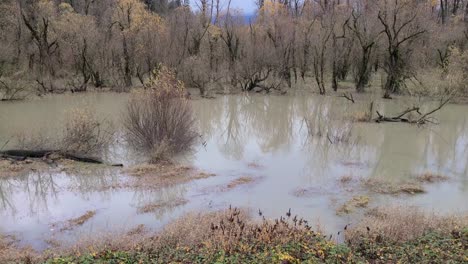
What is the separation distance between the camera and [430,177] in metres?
13.9

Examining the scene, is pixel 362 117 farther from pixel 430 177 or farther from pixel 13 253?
pixel 13 253

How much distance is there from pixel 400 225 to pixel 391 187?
3885mm

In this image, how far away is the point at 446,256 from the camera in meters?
7.53

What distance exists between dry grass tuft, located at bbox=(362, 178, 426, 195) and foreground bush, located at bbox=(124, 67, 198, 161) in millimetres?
6507

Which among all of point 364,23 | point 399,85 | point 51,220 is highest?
point 364,23

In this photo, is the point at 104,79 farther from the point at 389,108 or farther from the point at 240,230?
the point at 240,230

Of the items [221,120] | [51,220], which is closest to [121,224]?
[51,220]

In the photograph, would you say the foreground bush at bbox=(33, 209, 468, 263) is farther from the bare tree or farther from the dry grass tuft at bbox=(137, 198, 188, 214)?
the bare tree

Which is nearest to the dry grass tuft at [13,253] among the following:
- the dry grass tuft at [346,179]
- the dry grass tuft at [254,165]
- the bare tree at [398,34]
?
the dry grass tuft at [254,165]

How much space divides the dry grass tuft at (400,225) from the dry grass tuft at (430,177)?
362cm

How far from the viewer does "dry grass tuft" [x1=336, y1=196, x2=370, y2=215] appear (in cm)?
1092

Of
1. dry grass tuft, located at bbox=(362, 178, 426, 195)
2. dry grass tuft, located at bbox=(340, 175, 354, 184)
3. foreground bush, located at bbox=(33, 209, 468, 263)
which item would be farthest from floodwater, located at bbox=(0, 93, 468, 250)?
foreground bush, located at bbox=(33, 209, 468, 263)

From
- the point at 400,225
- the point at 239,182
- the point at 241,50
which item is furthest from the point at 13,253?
the point at 241,50

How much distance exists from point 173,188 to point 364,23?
26506 millimetres
